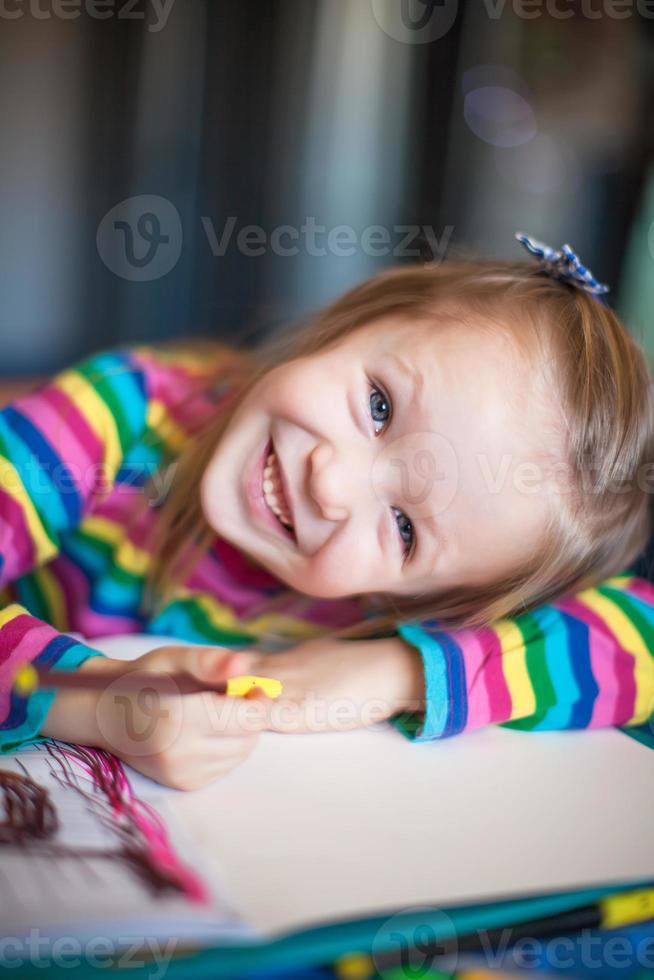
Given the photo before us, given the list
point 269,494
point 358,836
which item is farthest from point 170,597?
point 358,836

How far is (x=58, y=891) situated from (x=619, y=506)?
532 millimetres

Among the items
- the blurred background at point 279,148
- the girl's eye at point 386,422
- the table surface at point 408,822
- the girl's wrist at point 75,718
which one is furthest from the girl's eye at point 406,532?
the blurred background at point 279,148

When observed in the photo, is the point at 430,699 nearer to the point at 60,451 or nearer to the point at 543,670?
the point at 543,670

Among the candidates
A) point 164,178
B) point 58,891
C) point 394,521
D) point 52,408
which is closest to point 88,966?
point 58,891

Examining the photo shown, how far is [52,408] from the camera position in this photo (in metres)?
0.78

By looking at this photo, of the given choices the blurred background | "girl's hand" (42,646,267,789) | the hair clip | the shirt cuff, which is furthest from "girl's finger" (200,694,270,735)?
the blurred background

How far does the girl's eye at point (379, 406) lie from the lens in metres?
0.70

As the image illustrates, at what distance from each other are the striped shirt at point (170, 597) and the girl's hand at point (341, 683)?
2cm

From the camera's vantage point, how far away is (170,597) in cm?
81

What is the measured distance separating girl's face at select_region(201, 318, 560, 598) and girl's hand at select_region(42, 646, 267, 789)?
0.52 feet

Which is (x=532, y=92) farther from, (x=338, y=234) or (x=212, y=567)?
(x=212, y=567)

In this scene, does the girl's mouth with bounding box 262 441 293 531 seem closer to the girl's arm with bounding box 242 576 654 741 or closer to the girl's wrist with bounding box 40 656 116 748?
the girl's arm with bounding box 242 576 654 741

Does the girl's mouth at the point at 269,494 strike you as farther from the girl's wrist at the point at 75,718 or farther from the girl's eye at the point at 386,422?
the girl's wrist at the point at 75,718

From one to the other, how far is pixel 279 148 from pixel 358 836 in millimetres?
1361
